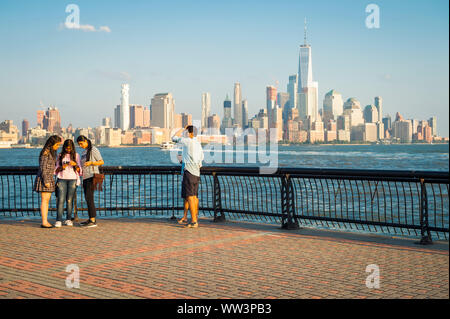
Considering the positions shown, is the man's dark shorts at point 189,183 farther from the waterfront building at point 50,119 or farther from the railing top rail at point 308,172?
the waterfront building at point 50,119

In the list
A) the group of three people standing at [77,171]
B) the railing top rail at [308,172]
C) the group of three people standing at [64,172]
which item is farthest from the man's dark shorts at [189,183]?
the group of three people standing at [64,172]

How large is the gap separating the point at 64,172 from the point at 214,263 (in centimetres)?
476

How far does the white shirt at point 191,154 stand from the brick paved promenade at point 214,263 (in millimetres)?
1202

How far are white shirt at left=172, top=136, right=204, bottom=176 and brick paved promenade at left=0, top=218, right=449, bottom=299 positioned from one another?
1.20 meters

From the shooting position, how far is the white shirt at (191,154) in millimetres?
10562

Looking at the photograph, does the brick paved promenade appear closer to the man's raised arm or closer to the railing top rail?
the railing top rail

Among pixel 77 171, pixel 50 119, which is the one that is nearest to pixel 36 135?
pixel 50 119

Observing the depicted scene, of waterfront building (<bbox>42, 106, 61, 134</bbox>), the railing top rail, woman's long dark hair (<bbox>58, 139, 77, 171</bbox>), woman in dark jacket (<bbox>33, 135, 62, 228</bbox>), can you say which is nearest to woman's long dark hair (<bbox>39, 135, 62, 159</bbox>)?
woman in dark jacket (<bbox>33, 135, 62, 228</bbox>)

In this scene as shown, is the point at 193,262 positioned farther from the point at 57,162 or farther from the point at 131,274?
the point at 57,162

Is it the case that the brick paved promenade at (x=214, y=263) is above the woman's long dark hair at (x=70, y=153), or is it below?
below

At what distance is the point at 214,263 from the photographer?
7539 mm

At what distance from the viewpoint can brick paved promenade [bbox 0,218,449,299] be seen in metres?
6.10
